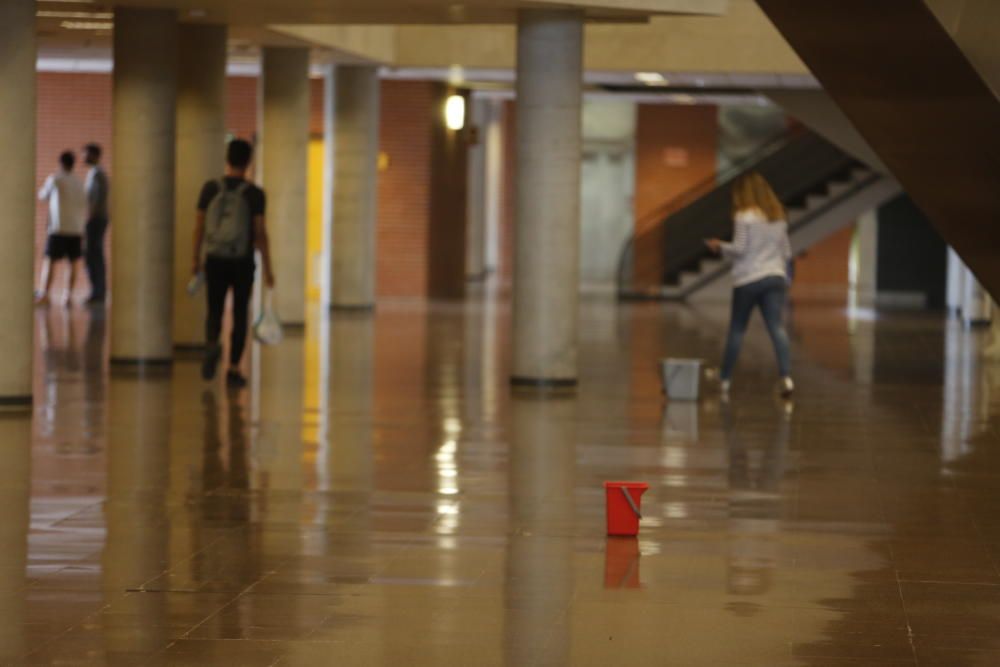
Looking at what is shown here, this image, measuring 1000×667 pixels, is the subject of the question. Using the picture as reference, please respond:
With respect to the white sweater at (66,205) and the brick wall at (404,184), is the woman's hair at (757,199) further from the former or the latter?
the brick wall at (404,184)

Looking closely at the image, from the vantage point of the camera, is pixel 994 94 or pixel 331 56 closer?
pixel 994 94

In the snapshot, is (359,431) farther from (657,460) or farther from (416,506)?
(416,506)

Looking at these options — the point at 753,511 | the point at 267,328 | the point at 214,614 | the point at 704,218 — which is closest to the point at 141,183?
the point at 267,328

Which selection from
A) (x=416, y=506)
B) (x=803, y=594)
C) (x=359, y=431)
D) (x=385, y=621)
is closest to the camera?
(x=385, y=621)

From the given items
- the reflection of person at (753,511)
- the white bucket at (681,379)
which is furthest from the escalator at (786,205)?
the reflection of person at (753,511)

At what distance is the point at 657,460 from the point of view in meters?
10.7

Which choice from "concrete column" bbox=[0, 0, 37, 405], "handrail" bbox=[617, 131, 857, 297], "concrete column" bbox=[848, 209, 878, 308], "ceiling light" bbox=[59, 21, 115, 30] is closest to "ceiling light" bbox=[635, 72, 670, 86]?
"handrail" bbox=[617, 131, 857, 297]

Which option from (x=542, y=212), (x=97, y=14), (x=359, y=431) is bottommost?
(x=359, y=431)

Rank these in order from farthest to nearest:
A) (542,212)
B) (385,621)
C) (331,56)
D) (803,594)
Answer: (331,56) → (542,212) → (803,594) → (385,621)

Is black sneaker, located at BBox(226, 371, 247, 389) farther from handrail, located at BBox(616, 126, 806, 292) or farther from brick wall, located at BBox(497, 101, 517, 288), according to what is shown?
brick wall, located at BBox(497, 101, 517, 288)

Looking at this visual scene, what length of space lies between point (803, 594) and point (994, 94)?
212 cm

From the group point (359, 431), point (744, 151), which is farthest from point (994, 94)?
point (744, 151)

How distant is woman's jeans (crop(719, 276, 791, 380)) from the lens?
15.1 metres

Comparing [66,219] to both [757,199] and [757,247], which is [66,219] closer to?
[757,199]
